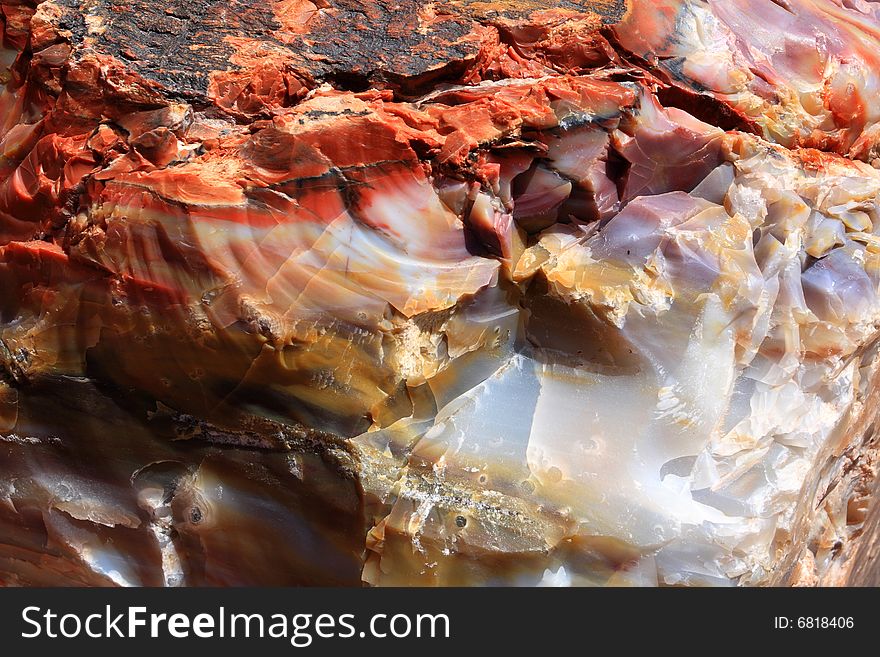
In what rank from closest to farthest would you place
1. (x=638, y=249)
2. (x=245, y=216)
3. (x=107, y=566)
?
(x=245, y=216) < (x=638, y=249) < (x=107, y=566)

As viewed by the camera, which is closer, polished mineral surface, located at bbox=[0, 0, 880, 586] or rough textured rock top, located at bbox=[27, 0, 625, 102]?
polished mineral surface, located at bbox=[0, 0, 880, 586]

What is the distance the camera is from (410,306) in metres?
1.64

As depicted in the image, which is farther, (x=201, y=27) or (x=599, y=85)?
(x=201, y=27)

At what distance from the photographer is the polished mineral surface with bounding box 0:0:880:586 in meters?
1.65

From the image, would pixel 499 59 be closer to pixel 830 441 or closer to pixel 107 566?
pixel 830 441

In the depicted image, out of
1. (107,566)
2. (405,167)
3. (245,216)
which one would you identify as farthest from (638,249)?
(107,566)

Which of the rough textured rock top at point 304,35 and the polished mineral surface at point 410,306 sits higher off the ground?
the rough textured rock top at point 304,35

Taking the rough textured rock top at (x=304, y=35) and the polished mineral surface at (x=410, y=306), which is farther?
the rough textured rock top at (x=304, y=35)

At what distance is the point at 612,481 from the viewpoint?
66.3 inches

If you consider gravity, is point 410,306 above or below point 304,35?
below

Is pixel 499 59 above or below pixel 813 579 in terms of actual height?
above

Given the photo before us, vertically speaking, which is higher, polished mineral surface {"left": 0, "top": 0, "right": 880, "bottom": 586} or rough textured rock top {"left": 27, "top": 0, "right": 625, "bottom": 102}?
rough textured rock top {"left": 27, "top": 0, "right": 625, "bottom": 102}

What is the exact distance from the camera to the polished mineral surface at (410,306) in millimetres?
1646

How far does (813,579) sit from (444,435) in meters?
0.98
